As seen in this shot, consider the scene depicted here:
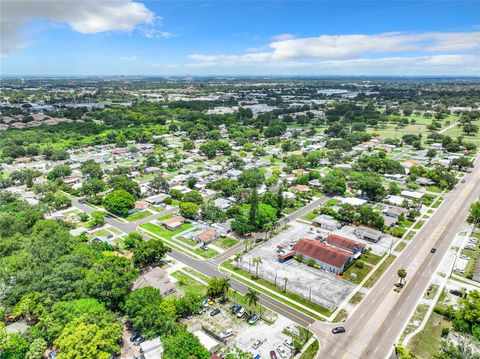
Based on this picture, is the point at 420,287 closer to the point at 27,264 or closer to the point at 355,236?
the point at 355,236

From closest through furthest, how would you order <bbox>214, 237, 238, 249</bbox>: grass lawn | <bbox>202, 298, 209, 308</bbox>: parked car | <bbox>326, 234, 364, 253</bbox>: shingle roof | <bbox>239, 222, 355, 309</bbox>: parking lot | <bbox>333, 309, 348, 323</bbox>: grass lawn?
<bbox>333, 309, 348, 323</bbox>: grass lawn → <bbox>202, 298, 209, 308</bbox>: parked car → <bbox>239, 222, 355, 309</bbox>: parking lot → <bbox>326, 234, 364, 253</bbox>: shingle roof → <bbox>214, 237, 238, 249</bbox>: grass lawn

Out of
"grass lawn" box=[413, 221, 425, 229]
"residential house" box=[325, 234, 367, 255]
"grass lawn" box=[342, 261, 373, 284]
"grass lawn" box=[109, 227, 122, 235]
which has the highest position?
"residential house" box=[325, 234, 367, 255]

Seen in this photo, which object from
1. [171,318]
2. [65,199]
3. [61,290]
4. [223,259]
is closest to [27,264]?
[61,290]

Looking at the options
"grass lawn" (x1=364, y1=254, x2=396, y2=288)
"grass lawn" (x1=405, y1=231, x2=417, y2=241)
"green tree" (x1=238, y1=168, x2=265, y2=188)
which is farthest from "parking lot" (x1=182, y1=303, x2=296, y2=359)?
"green tree" (x1=238, y1=168, x2=265, y2=188)

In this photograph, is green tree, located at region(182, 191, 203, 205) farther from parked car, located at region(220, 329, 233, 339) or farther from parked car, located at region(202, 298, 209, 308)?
parked car, located at region(220, 329, 233, 339)

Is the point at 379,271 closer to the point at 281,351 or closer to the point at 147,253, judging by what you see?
the point at 281,351

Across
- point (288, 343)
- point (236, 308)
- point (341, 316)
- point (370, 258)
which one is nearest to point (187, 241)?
point (236, 308)
